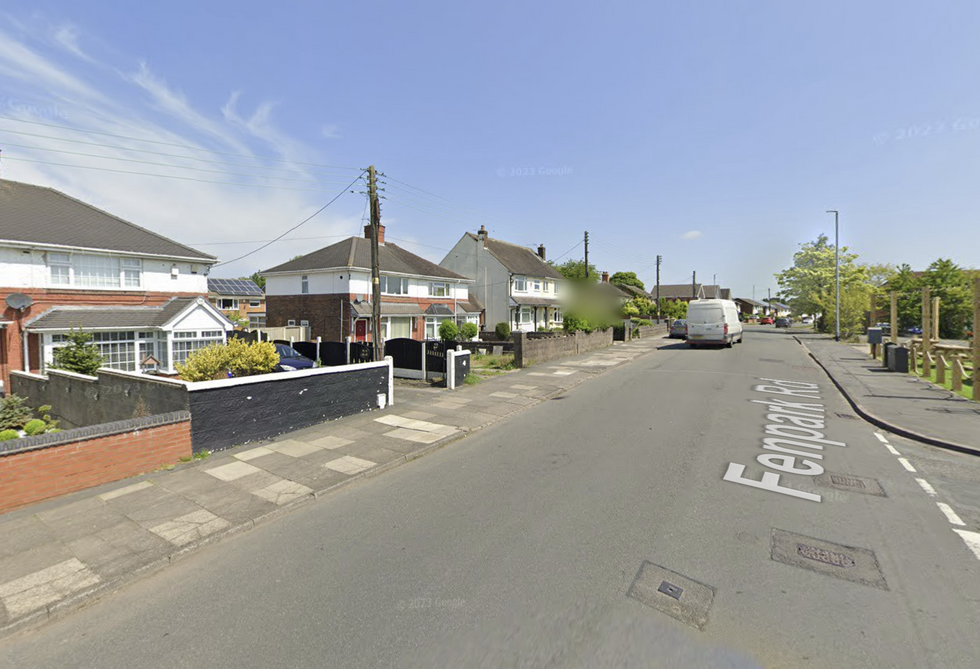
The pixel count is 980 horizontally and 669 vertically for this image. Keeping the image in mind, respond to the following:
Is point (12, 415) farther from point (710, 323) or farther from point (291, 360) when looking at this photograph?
point (710, 323)

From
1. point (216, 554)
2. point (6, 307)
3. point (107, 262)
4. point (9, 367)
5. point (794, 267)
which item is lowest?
point (216, 554)

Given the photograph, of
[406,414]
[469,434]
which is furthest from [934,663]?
[406,414]

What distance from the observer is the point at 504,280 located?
40.8 metres

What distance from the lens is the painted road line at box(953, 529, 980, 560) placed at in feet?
15.2

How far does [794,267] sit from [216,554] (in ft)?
209

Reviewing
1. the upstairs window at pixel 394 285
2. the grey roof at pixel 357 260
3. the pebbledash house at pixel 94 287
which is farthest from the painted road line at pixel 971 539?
the upstairs window at pixel 394 285

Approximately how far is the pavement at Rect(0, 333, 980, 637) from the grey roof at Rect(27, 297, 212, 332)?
41.3ft

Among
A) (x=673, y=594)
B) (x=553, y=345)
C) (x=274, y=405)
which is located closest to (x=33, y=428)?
(x=274, y=405)

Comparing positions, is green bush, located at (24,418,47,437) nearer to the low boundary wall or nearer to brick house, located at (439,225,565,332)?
the low boundary wall

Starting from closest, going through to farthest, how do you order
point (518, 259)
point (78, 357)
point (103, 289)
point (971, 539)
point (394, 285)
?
point (971, 539) → point (78, 357) → point (103, 289) → point (394, 285) → point (518, 259)

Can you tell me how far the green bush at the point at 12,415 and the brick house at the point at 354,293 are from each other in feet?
55.9

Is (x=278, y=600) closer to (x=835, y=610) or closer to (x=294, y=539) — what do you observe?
(x=294, y=539)

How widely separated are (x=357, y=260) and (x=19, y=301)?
53.1ft

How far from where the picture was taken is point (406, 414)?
1138 cm
